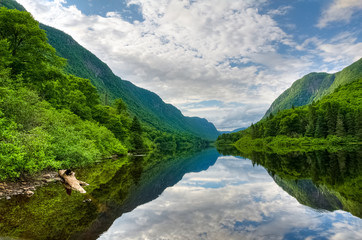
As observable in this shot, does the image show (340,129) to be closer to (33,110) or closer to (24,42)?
(33,110)

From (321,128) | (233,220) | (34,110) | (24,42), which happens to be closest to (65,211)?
(233,220)

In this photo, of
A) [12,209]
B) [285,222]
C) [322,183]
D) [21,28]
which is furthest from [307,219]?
[21,28]

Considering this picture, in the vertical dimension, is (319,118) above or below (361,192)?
above

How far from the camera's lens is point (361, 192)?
12094 mm

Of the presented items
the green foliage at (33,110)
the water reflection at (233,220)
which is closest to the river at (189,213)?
the water reflection at (233,220)

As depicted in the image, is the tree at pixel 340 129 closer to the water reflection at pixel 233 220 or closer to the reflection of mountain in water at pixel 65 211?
the water reflection at pixel 233 220

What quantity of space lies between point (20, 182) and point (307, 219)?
1740 centimetres

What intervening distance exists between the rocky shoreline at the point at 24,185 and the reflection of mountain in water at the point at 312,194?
15820 mm

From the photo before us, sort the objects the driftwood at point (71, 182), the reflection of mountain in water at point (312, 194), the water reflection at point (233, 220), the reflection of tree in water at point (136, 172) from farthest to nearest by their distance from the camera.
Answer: the reflection of tree in water at point (136, 172), the driftwood at point (71, 182), the reflection of mountain in water at point (312, 194), the water reflection at point (233, 220)

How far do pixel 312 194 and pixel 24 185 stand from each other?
18581 mm

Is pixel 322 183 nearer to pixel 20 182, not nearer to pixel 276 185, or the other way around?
pixel 276 185

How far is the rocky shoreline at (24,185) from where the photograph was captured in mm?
12177

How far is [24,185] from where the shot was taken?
1448cm

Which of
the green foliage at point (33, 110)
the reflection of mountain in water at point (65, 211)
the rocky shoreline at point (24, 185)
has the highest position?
the green foliage at point (33, 110)
